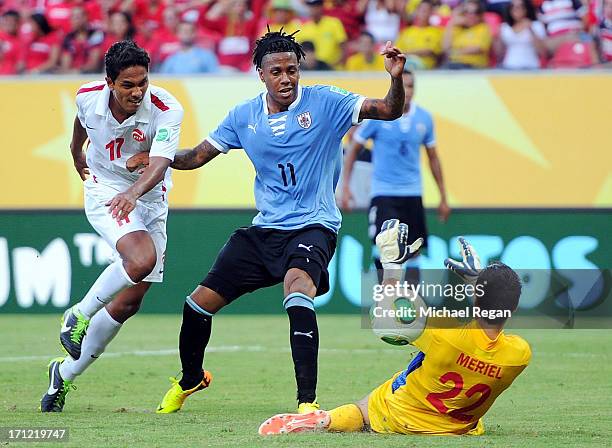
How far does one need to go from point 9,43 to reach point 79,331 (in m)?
11.0

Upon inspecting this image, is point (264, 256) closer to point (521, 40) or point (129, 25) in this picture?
point (521, 40)

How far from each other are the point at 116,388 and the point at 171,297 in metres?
6.29

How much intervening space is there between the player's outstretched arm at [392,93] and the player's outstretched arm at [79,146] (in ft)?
6.91

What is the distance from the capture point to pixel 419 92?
16031 millimetres

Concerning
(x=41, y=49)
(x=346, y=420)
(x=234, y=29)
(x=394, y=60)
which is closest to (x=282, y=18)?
(x=234, y=29)

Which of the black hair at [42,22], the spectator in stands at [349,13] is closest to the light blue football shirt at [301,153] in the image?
the spectator in stands at [349,13]

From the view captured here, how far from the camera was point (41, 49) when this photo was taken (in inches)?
703

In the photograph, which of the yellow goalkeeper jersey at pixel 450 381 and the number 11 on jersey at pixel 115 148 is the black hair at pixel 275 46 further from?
the yellow goalkeeper jersey at pixel 450 381

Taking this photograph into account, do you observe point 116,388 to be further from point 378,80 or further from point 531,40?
point 531,40

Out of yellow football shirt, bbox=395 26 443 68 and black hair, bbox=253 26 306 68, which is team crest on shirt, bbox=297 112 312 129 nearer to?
black hair, bbox=253 26 306 68

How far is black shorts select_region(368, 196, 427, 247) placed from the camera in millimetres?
13727

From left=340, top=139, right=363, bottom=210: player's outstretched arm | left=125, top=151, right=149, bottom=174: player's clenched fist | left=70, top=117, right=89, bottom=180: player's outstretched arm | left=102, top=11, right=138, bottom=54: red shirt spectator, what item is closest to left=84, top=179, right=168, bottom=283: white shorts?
left=70, top=117, right=89, bottom=180: player's outstretched arm

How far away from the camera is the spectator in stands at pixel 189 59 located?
16828 millimetres

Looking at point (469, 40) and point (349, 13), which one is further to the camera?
point (349, 13)
